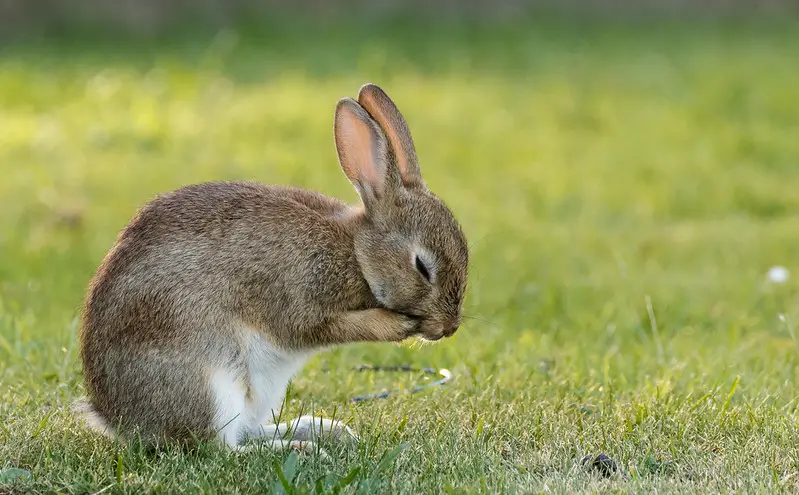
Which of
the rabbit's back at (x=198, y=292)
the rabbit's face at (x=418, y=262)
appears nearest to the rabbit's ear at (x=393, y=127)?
the rabbit's face at (x=418, y=262)

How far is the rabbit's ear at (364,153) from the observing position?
13.7 feet

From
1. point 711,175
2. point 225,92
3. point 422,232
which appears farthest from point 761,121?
point 422,232

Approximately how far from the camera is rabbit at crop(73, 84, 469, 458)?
3.86 meters

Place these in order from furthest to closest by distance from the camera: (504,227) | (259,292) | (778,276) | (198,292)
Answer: (504,227), (778,276), (259,292), (198,292)

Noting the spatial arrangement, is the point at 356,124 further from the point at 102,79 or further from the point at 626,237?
the point at 102,79

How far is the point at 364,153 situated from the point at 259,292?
2.06ft

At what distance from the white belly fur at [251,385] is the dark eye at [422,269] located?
19.4 inches

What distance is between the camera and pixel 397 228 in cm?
421

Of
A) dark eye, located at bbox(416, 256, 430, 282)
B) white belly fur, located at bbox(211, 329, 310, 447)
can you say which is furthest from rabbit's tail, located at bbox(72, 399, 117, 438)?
dark eye, located at bbox(416, 256, 430, 282)

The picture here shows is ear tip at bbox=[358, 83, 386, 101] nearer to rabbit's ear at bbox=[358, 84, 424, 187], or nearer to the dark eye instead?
rabbit's ear at bbox=[358, 84, 424, 187]

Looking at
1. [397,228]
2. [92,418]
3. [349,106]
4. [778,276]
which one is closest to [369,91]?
[349,106]

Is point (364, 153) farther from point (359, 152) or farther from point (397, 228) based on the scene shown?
point (397, 228)

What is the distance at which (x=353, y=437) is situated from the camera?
3955 mm

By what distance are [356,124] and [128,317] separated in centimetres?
103
